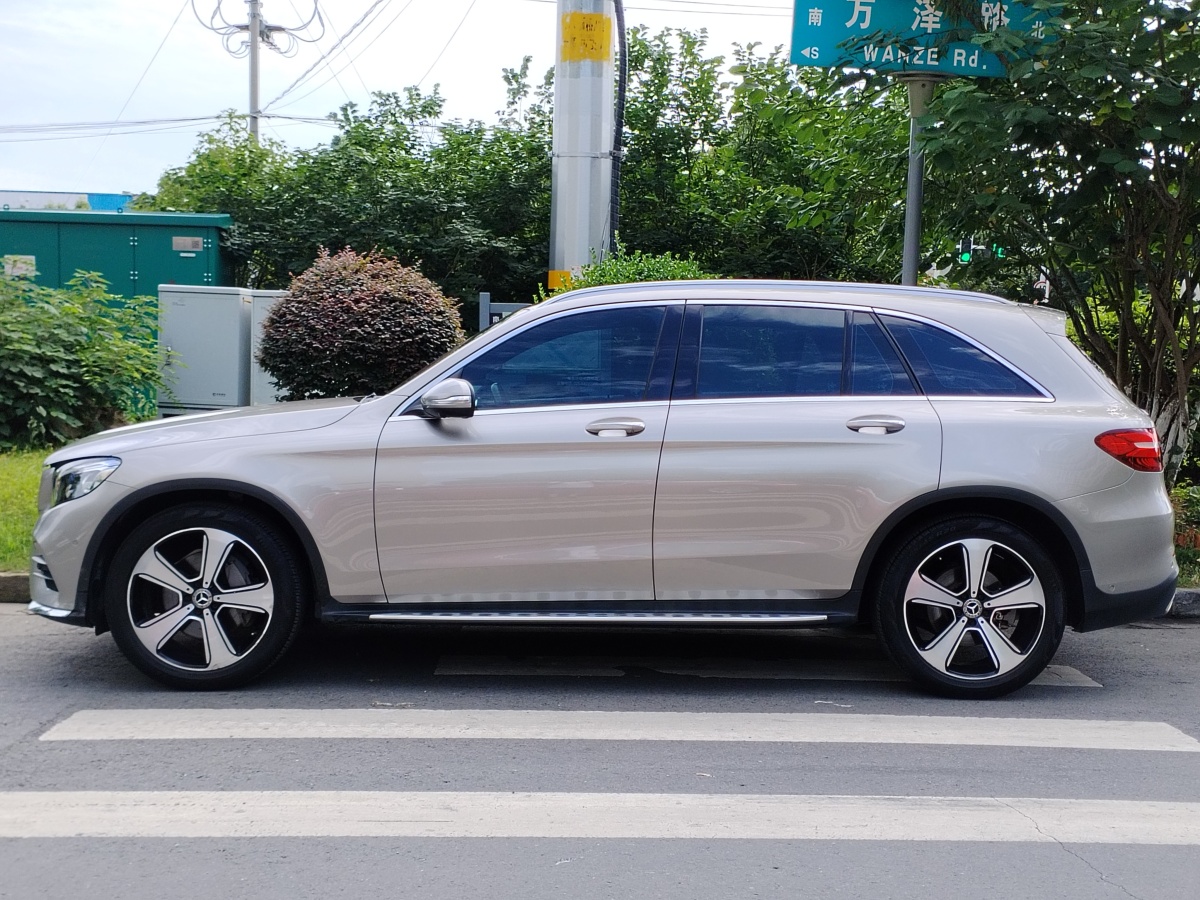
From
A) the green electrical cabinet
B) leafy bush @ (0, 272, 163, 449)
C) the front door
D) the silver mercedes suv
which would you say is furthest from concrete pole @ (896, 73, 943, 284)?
the green electrical cabinet

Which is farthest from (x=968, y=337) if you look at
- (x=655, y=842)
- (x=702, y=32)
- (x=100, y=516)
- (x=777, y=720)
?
(x=702, y=32)

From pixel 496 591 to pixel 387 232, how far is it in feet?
33.9

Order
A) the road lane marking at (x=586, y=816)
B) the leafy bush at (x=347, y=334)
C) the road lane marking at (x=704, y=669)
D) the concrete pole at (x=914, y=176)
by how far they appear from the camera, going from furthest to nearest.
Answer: the leafy bush at (x=347, y=334) < the concrete pole at (x=914, y=176) < the road lane marking at (x=704, y=669) < the road lane marking at (x=586, y=816)

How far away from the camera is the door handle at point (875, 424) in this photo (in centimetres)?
531

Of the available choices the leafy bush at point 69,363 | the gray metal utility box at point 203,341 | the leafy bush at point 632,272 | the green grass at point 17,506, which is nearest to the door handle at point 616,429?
the green grass at point 17,506

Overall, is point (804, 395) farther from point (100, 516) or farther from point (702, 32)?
point (702, 32)

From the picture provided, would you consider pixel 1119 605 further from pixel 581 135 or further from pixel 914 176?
pixel 581 135

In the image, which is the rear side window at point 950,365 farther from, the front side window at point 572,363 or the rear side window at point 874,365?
the front side window at point 572,363

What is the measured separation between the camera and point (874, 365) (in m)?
5.47

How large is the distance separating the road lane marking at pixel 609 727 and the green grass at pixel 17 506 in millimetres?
2223

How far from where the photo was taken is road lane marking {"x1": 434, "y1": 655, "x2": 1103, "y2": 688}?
5.86 m

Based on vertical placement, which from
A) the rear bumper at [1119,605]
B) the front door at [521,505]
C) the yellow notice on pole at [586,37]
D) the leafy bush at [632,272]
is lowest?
the rear bumper at [1119,605]

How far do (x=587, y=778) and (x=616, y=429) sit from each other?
151cm

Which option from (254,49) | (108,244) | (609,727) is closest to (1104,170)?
(609,727)
